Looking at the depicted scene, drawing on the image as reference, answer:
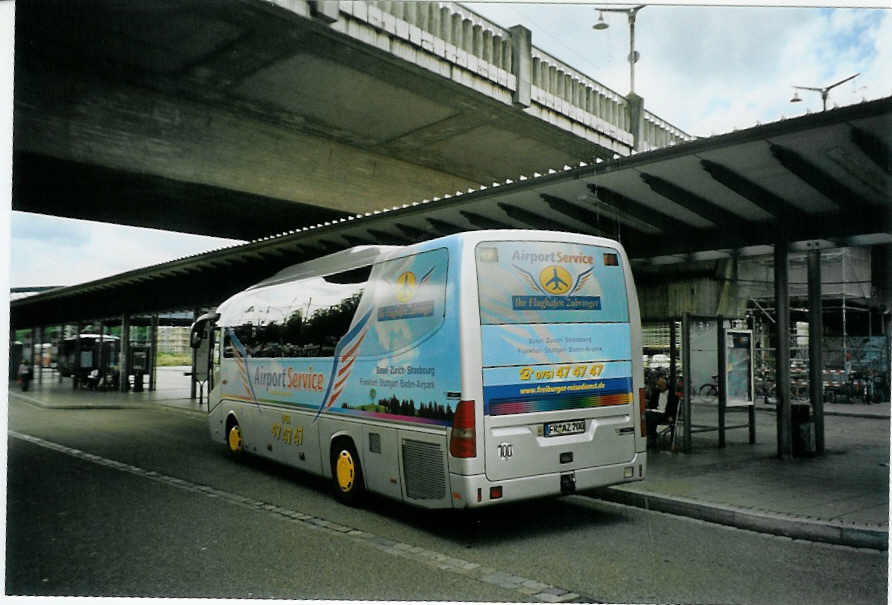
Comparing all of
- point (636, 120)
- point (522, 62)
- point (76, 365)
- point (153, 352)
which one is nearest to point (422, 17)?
point (522, 62)

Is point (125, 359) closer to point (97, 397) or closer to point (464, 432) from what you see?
point (97, 397)

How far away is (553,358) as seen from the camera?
24.7 feet

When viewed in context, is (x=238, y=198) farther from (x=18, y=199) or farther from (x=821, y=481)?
(x=821, y=481)

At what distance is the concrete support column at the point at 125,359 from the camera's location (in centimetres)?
3016

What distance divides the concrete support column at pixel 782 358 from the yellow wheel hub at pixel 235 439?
8458 mm

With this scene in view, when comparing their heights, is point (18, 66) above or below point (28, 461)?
above

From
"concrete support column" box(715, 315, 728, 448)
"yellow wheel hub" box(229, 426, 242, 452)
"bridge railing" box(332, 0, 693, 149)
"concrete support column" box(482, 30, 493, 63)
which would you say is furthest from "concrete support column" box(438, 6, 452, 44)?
"yellow wheel hub" box(229, 426, 242, 452)

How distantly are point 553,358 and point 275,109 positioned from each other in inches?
318

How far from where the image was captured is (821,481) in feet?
31.0

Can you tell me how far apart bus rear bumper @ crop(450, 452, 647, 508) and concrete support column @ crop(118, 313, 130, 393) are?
26454mm

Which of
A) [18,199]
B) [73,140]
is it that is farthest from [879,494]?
[73,140]

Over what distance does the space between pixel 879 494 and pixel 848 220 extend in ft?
11.9

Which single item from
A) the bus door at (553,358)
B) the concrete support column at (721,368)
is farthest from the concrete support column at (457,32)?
the concrete support column at (721,368)

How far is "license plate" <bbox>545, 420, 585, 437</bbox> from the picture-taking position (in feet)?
24.2
